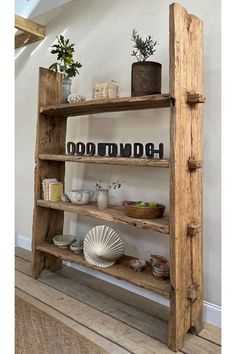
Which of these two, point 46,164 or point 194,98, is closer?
point 194,98

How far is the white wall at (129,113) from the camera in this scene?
1.86m

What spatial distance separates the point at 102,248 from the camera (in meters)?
1.99

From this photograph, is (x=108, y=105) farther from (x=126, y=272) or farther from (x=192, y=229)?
Result: (x=126, y=272)

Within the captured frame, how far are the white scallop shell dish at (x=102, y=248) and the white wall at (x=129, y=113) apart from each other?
0.29 meters

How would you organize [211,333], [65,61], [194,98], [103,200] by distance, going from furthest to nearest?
1. [65,61]
2. [103,200]
3. [211,333]
4. [194,98]

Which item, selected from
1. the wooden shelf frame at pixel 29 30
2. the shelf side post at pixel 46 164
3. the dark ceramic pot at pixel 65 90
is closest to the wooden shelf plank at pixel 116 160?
the shelf side post at pixel 46 164

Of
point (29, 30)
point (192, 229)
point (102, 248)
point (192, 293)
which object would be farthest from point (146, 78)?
point (29, 30)

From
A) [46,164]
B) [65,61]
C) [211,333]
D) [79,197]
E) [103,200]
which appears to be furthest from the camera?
[46,164]

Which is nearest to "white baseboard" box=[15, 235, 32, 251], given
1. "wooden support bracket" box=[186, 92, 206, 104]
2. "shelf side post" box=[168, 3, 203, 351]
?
"shelf side post" box=[168, 3, 203, 351]

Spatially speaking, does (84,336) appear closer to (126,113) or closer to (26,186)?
(126,113)

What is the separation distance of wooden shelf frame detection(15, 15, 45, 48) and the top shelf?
3.52ft

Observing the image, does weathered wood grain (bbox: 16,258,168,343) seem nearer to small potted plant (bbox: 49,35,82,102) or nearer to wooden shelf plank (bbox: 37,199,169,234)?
wooden shelf plank (bbox: 37,199,169,234)

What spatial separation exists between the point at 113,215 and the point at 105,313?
65cm
